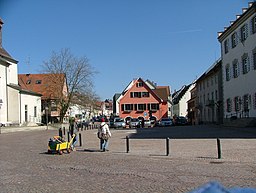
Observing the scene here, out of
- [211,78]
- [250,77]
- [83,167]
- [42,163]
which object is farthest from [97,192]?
[211,78]

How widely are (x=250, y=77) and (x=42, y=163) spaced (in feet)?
89.0

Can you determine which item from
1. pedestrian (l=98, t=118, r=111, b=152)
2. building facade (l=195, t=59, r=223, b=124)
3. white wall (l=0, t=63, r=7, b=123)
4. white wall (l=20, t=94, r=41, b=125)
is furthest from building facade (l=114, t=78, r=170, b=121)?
pedestrian (l=98, t=118, r=111, b=152)

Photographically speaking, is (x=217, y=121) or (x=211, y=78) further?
(x=211, y=78)

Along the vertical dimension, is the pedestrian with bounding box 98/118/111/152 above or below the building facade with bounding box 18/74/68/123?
below

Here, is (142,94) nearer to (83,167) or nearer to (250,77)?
(250,77)

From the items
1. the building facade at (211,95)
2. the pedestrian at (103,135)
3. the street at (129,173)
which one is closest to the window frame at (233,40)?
the building facade at (211,95)

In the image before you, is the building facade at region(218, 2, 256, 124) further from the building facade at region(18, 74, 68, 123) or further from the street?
the building facade at region(18, 74, 68, 123)

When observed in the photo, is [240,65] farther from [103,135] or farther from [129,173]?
[129,173]

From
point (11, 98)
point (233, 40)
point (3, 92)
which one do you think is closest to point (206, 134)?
point (233, 40)

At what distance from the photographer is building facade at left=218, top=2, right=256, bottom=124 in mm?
34719

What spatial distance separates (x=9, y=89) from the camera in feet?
171

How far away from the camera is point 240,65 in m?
38.4

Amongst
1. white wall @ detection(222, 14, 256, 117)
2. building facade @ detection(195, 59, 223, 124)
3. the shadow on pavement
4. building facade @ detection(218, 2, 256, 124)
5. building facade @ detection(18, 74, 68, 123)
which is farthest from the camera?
building facade @ detection(18, 74, 68, 123)

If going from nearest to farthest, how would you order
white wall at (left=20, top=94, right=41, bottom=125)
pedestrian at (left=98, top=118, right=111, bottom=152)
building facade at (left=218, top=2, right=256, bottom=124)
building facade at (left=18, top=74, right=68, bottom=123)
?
pedestrian at (left=98, top=118, right=111, bottom=152) → building facade at (left=218, top=2, right=256, bottom=124) → white wall at (left=20, top=94, right=41, bottom=125) → building facade at (left=18, top=74, right=68, bottom=123)
